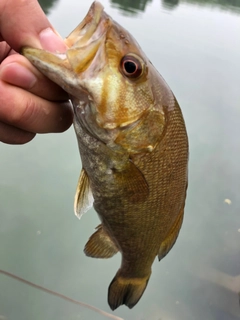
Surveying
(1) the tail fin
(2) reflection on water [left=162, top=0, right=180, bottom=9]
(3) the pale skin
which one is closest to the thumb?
(3) the pale skin

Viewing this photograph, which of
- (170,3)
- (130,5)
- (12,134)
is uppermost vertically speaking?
(12,134)

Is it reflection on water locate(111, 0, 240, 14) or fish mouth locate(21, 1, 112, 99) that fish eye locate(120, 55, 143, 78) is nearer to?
fish mouth locate(21, 1, 112, 99)

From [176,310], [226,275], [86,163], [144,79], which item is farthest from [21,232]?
[144,79]

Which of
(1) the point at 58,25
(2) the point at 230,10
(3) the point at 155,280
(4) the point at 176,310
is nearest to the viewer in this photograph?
(4) the point at 176,310

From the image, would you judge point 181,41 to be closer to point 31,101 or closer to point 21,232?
point 21,232

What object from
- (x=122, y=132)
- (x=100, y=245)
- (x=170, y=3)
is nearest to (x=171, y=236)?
(x=100, y=245)

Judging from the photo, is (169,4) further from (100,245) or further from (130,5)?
(100,245)

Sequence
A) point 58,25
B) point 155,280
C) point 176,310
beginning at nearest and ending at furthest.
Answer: point 176,310, point 155,280, point 58,25

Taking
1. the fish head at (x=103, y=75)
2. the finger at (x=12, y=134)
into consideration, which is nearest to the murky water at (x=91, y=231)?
the finger at (x=12, y=134)
